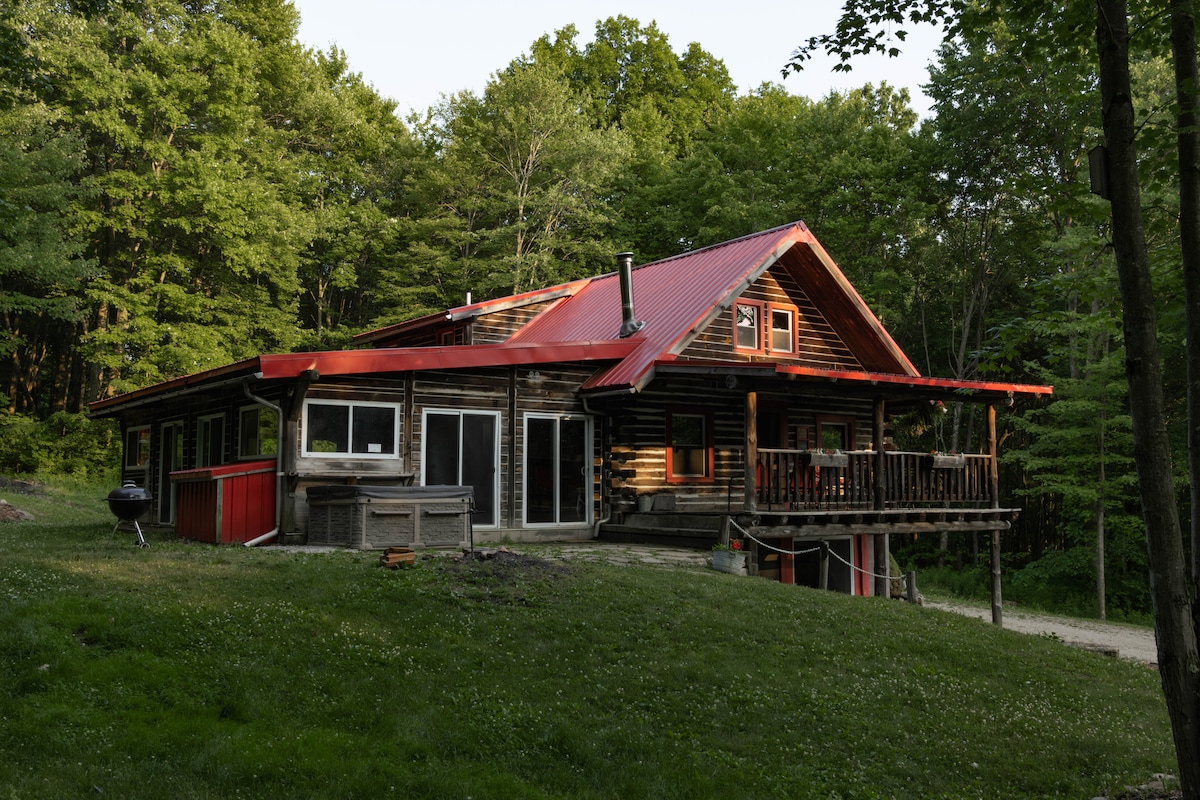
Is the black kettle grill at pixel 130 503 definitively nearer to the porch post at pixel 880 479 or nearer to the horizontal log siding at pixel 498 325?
the horizontal log siding at pixel 498 325

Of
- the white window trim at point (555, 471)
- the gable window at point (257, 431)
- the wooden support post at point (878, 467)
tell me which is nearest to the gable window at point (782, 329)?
the wooden support post at point (878, 467)

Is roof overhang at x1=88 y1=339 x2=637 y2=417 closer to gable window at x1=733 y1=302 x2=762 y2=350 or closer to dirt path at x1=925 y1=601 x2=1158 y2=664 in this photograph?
gable window at x1=733 y1=302 x2=762 y2=350

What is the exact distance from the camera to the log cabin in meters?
15.1

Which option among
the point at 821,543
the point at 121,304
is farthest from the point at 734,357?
the point at 121,304

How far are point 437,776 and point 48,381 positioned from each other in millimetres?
40734

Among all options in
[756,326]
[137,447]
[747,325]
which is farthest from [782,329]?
[137,447]

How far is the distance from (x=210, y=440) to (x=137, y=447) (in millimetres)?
6595

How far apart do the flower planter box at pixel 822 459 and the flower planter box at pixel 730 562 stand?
263cm

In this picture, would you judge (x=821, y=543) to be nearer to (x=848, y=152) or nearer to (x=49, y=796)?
(x=49, y=796)

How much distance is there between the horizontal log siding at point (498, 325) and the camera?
22938mm

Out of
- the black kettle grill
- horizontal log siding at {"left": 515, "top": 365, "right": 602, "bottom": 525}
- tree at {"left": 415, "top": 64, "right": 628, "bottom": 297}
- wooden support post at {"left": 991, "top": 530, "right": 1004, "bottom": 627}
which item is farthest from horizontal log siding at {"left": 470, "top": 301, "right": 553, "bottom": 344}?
tree at {"left": 415, "top": 64, "right": 628, "bottom": 297}

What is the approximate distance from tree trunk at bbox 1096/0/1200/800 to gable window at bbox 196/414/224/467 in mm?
15786

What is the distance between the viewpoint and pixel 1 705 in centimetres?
655

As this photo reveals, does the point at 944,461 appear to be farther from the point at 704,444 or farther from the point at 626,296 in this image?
A: the point at 626,296
